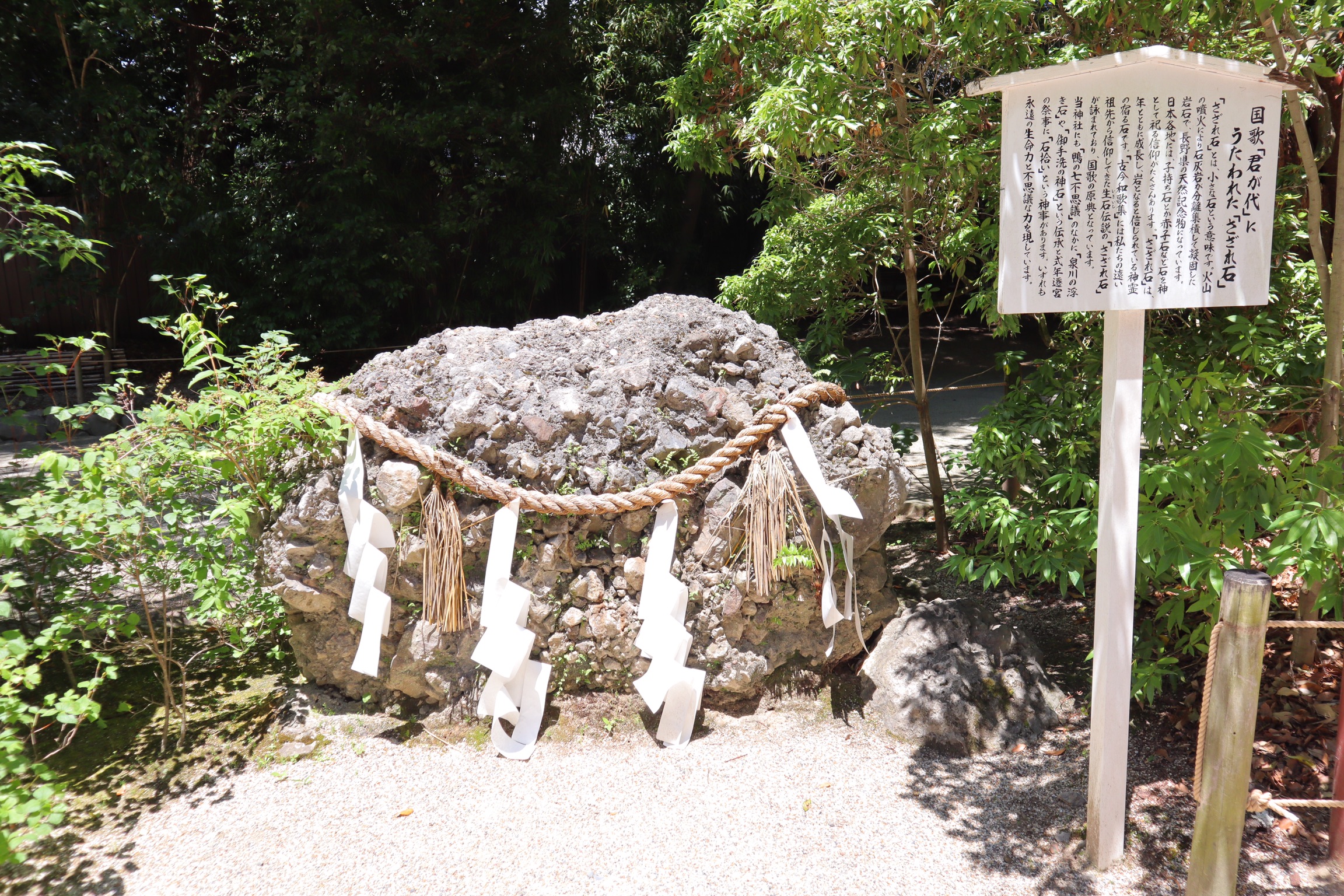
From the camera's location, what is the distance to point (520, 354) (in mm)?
3275

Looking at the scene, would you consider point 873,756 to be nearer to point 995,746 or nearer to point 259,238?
point 995,746

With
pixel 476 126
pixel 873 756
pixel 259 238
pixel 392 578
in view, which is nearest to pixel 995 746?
pixel 873 756

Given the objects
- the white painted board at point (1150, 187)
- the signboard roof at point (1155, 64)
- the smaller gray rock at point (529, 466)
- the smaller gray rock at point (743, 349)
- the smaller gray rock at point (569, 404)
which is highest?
the signboard roof at point (1155, 64)

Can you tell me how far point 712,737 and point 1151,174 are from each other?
2182mm

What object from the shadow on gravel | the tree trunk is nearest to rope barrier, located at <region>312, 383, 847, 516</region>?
the shadow on gravel

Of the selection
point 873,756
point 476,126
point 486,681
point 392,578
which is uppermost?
point 476,126

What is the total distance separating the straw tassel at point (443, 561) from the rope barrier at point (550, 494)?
0.10 meters

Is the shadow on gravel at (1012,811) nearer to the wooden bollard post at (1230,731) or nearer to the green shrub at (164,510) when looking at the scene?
the wooden bollard post at (1230,731)

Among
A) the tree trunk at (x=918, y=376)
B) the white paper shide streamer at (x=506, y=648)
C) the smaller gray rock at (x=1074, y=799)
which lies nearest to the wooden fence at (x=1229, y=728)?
the smaller gray rock at (x=1074, y=799)

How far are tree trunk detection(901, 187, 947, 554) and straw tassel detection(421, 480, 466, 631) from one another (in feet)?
7.74

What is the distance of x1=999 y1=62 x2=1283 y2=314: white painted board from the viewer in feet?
7.36

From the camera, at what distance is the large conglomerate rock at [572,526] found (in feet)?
9.93

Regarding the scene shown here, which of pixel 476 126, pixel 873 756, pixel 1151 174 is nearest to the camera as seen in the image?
pixel 1151 174

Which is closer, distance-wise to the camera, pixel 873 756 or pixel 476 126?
pixel 873 756
